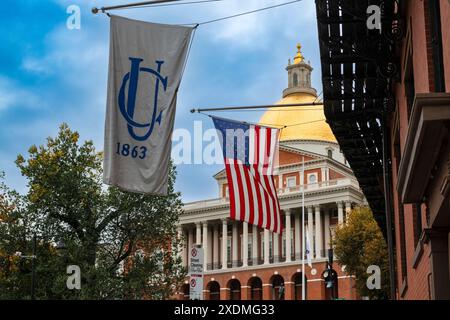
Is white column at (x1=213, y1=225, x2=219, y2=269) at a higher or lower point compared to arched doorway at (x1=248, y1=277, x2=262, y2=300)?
higher

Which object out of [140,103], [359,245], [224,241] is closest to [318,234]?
[224,241]

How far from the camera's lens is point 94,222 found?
4375 cm

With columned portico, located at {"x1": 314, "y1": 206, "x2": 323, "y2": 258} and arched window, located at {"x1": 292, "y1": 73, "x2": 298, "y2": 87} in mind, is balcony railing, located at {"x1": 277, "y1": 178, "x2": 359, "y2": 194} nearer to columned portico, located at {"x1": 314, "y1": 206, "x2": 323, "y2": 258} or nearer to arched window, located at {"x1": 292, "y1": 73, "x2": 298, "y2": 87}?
columned portico, located at {"x1": 314, "y1": 206, "x2": 323, "y2": 258}

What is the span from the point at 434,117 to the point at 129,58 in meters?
6.63

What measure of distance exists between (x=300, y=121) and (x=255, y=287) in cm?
2292

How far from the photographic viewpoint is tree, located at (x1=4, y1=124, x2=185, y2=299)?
140 feet

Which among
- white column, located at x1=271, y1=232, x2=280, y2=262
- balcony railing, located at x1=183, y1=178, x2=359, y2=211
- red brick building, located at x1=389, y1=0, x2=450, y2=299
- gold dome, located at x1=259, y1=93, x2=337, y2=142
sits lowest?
red brick building, located at x1=389, y1=0, x2=450, y2=299

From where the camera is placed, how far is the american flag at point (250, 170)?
19.6 metres

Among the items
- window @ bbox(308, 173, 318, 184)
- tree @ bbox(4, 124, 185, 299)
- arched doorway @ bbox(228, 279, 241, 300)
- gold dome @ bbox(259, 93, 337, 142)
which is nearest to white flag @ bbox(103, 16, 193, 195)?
tree @ bbox(4, 124, 185, 299)

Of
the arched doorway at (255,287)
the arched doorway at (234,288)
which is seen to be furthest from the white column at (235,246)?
the arched doorway at (255,287)

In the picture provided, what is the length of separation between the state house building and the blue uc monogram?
275 ft

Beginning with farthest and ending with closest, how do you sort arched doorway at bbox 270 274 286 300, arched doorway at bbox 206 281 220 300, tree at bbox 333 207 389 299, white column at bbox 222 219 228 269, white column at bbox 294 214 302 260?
arched doorway at bbox 206 281 220 300 < white column at bbox 222 219 228 269 < arched doorway at bbox 270 274 286 300 < white column at bbox 294 214 302 260 < tree at bbox 333 207 389 299
